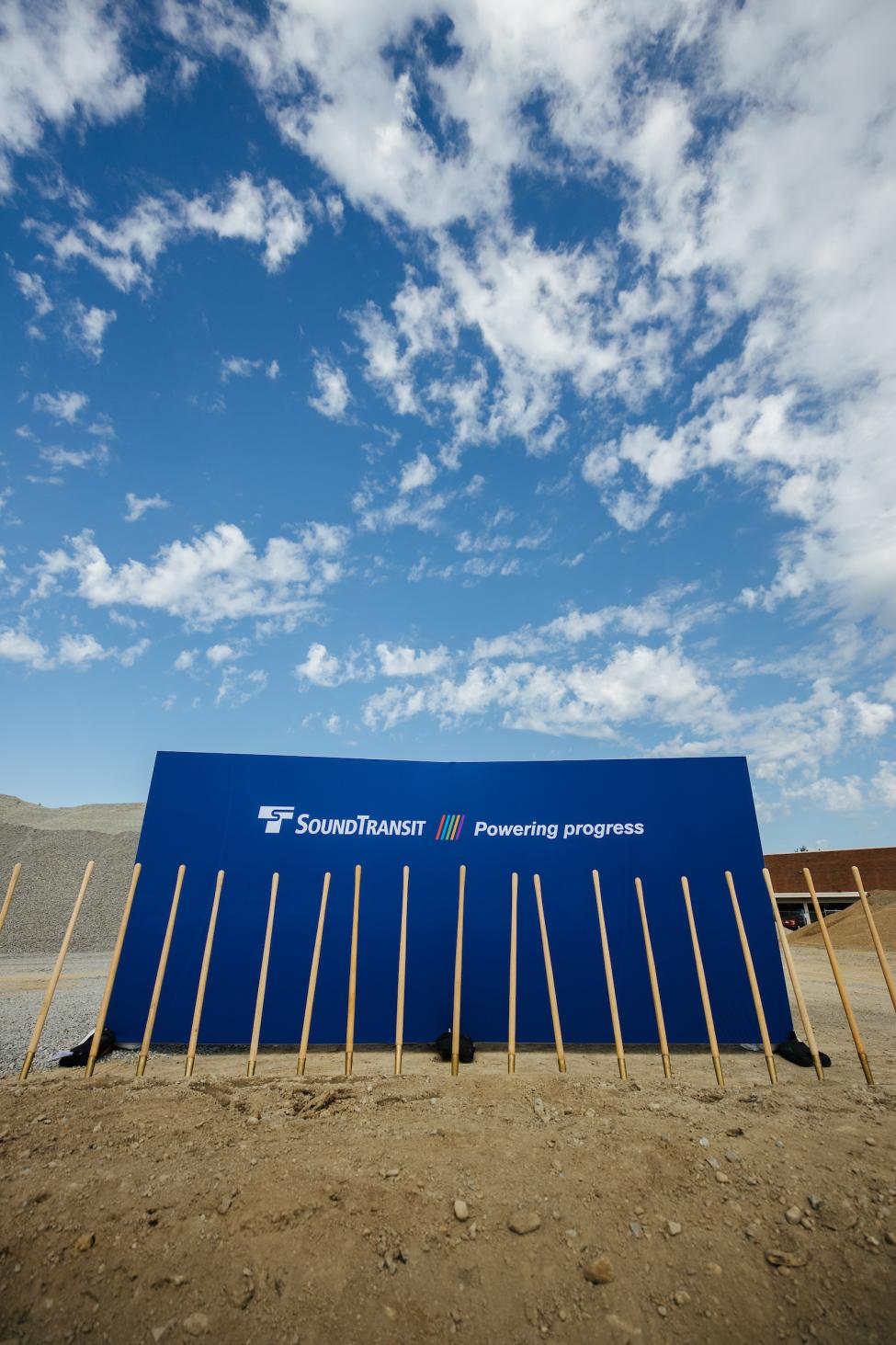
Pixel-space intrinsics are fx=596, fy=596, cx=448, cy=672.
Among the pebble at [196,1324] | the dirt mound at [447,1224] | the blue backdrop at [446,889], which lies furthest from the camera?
the blue backdrop at [446,889]

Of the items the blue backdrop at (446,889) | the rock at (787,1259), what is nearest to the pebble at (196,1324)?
the rock at (787,1259)

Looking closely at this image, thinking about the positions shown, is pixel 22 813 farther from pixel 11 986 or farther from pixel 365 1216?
pixel 365 1216

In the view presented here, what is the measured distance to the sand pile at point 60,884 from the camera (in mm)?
24520

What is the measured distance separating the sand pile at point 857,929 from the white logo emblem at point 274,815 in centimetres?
2824

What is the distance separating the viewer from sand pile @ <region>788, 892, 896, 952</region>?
96.8 ft

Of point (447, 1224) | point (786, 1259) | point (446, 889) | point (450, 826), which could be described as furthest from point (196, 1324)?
point (450, 826)

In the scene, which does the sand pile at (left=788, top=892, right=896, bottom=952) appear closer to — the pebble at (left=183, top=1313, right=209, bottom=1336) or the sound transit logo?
the sound transit logo

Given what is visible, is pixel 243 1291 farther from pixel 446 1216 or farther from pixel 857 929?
pixel 857 929

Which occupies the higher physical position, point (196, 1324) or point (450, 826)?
point (450, 826)


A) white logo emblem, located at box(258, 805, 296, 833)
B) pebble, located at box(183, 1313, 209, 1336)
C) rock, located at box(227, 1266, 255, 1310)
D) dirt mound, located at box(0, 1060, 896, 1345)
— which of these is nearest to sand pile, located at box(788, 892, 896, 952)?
dirt mound, located at box(0, 1060, 896, 1345)

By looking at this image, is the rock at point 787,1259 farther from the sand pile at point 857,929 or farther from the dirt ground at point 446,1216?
the sand pile at point 857,929

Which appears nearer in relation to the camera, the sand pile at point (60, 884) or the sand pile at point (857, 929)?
the sand pile at point (60, 884)

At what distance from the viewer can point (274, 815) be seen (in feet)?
29.9

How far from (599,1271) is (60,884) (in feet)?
104
